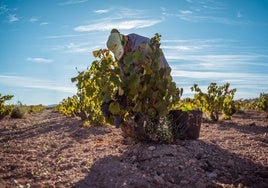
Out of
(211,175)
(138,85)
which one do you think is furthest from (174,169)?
(138,85)

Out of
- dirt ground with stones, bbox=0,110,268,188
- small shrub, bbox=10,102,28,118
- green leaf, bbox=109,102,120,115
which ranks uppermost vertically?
green leaf, bbox=109,102,120,115

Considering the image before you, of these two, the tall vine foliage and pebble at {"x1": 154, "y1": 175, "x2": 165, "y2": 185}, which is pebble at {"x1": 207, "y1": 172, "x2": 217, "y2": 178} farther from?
the tall vine foliage

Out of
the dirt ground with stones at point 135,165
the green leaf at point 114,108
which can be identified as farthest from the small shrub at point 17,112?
the green leaf at point 114,108

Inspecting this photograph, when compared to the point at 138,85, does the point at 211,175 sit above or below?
below

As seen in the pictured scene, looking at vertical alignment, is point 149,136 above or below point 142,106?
below

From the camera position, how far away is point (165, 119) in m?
5.48

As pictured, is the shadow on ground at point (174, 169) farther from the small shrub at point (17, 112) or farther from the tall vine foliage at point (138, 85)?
the small shrub at point (17, 112)

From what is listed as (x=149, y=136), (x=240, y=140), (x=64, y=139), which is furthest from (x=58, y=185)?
(x=240, y=140)

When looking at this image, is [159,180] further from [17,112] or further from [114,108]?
[17,112]

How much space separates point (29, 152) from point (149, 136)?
7.17 feet

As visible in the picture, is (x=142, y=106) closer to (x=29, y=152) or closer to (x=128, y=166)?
(x=128, y=166)

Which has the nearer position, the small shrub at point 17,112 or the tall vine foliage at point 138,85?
the tall vine foliage at point 138,85

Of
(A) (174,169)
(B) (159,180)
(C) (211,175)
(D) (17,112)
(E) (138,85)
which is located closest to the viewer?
(B) (159,180)

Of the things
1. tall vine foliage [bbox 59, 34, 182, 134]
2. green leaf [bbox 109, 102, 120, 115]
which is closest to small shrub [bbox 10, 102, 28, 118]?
tall vine foliage [bbox 59, 34, 182, 134]
